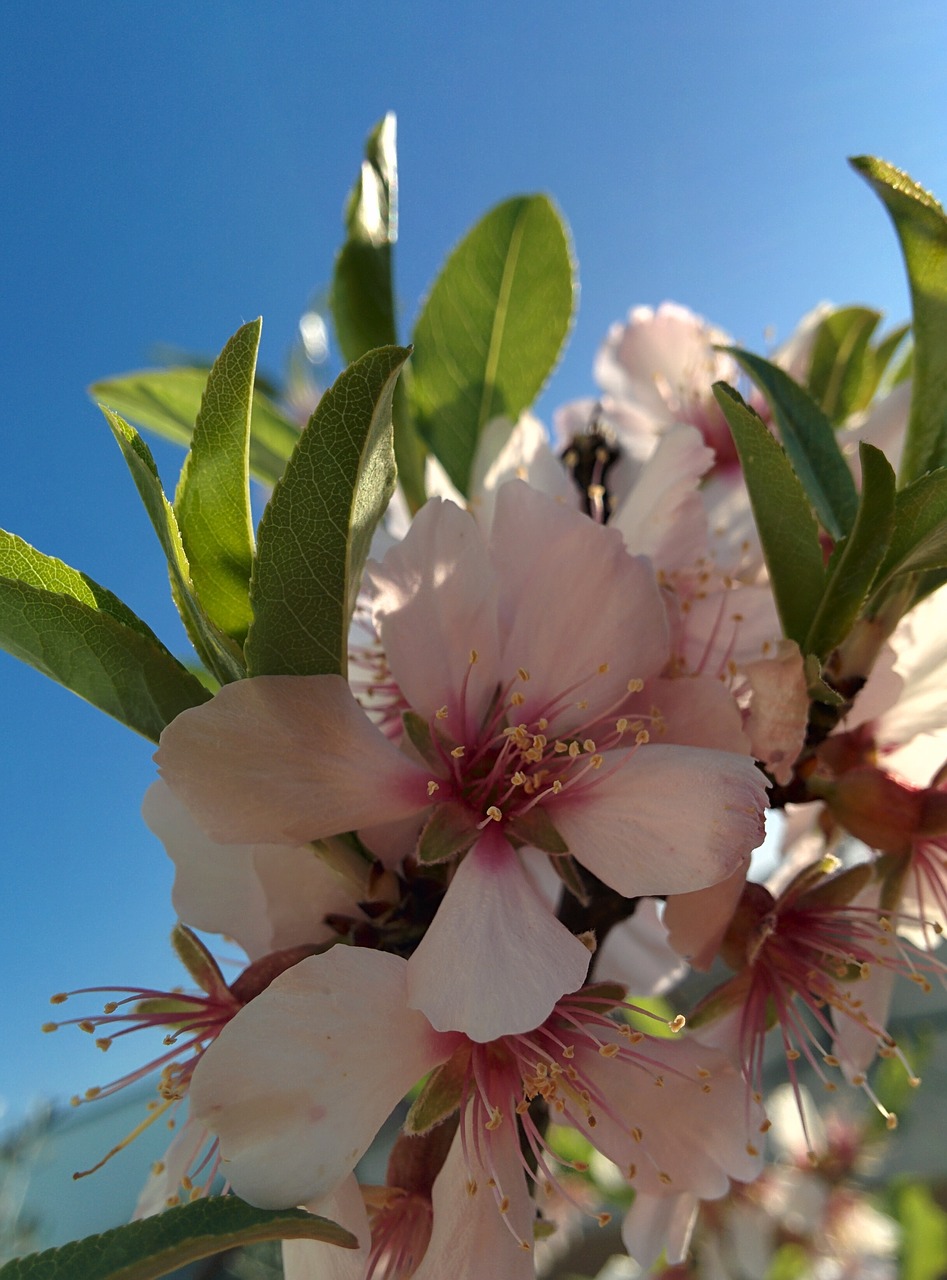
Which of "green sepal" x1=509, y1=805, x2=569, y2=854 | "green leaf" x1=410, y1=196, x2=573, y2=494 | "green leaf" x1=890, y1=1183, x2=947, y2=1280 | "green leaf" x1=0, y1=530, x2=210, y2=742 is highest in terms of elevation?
"green leaf" x1=410, y1=196, x2=573, y2=494

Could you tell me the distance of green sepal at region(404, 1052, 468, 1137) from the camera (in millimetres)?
487

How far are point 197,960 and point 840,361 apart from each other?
832mm

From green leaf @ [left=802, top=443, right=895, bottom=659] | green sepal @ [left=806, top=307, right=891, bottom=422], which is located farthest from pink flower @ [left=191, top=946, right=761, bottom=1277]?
green sepal @ [left=806, top=307, right=891, bottom=422]

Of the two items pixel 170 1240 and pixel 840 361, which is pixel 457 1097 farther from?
pixel 840 361

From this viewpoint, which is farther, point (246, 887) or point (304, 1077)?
point (246, 887)

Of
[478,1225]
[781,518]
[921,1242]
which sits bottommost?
[921,1242]

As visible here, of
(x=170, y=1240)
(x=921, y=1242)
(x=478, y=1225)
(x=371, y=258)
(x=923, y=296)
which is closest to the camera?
(x=170, y=1240)

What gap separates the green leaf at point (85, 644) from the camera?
45 cm

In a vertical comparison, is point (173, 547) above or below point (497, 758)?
above

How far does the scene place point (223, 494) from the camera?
0.50 m

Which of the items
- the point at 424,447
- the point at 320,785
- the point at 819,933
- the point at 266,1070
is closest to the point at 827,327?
the point at 424,447

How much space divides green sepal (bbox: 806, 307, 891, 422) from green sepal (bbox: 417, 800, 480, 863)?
64 centimetres

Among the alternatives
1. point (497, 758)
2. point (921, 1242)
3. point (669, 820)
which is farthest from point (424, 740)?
point (921, 1242)

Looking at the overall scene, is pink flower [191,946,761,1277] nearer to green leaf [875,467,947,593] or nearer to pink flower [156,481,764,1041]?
pink flower [156,481,764,1041]
